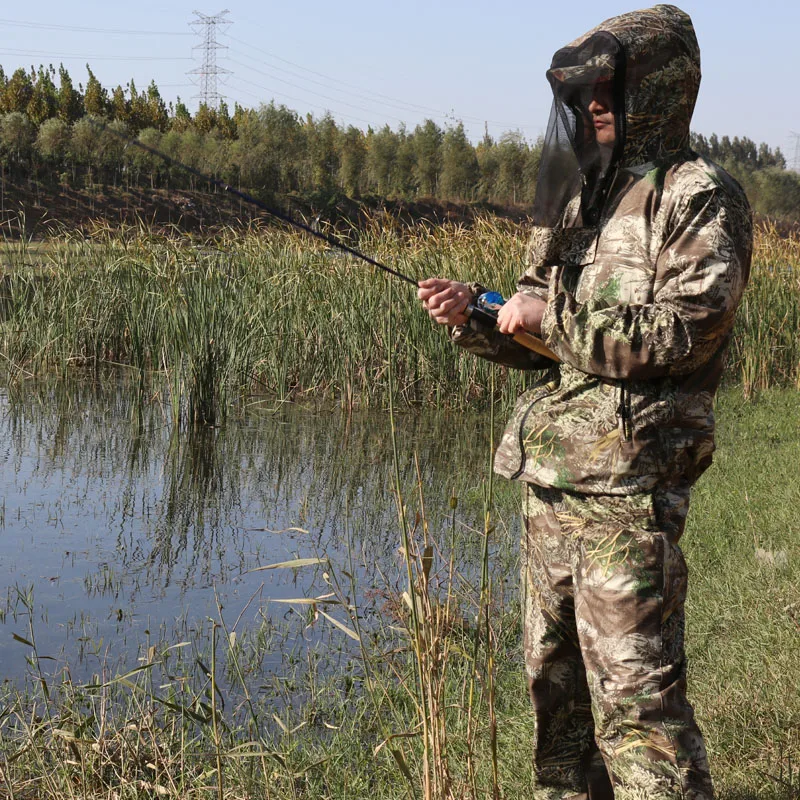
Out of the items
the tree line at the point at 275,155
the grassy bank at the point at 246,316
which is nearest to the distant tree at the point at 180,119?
the tree line at the point at 275,155

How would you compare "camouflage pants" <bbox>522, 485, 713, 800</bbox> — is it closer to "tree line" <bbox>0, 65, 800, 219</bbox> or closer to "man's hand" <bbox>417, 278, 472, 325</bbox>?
"man's hand" <bbox>417, 278, 472, 325</bbox>

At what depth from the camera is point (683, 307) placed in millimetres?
1689

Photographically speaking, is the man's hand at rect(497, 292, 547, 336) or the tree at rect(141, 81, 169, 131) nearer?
the man's hand at rect(497, 292, 547, 336)

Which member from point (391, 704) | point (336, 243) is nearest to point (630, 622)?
point (391, 704)

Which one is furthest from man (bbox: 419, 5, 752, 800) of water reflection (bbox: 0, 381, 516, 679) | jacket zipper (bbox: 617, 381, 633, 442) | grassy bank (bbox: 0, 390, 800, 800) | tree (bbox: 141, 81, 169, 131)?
tree (bbox: 141, 81, 169, 131)

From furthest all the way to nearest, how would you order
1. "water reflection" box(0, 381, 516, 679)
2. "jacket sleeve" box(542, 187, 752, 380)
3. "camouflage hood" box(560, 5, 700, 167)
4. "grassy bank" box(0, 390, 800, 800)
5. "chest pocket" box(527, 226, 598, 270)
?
"water reflection" box(0, 381, 516, 679), "grassy bank" box(0, 390, 800, 800), "chest pocket" box(527, 226, 598, 270), "camouflage hood" box(560, 5, 700, 167), "jacket sleeve" box(542, 187, 752, 380)

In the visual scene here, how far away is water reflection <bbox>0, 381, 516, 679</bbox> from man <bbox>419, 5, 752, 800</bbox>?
976 mm

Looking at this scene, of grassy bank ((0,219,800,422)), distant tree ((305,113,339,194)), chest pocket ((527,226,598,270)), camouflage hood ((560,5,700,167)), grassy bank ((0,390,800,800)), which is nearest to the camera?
camouflage hood ((560,5,700,167))

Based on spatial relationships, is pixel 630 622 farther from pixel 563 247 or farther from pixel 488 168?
pixel 488 168

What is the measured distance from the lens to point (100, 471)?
6.96m

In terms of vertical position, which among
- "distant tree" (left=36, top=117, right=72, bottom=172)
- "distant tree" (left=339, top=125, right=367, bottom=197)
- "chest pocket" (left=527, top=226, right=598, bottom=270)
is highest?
"distant tree" (left=339, top=125, right=367, bottom=197)

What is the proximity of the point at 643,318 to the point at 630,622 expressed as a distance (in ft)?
1.70

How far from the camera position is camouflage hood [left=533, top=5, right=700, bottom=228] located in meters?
1.84

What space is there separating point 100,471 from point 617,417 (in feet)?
18.8
